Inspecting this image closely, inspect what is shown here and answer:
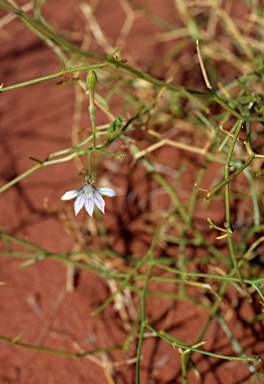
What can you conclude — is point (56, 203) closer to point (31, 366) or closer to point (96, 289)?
point (96, 289)

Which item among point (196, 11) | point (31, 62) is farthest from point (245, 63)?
point (31, 62)

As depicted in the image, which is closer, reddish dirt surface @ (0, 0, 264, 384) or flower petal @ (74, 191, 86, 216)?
flower petal @ (74, 191, 86, 216)

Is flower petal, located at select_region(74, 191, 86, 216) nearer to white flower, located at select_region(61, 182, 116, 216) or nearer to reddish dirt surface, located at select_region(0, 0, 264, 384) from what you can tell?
white flower, located at select_region(61, 182, 116, 216)

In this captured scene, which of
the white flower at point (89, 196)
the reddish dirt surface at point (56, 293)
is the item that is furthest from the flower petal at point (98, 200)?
the reddish dirt surface at point (56, 293)

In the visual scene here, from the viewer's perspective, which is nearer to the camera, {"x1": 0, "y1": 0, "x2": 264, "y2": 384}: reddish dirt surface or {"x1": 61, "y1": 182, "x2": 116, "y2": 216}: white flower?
{"x1": 61, "y1": 182, "x2": 116, "y2": 216}: white flower

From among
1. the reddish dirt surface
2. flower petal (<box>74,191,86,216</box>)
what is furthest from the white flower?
the reddish dirt surface

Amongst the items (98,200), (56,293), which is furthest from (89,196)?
(56,293)

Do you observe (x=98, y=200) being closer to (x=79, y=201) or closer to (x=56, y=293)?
(x=79, y=201)

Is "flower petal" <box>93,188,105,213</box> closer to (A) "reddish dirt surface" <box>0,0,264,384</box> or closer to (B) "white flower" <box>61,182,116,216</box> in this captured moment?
(B) "white flower" <box>61,182,116,216</box>

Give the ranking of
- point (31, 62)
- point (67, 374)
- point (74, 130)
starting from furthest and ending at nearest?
point (31, 62)
point (74, 130)
point (67, 374)
